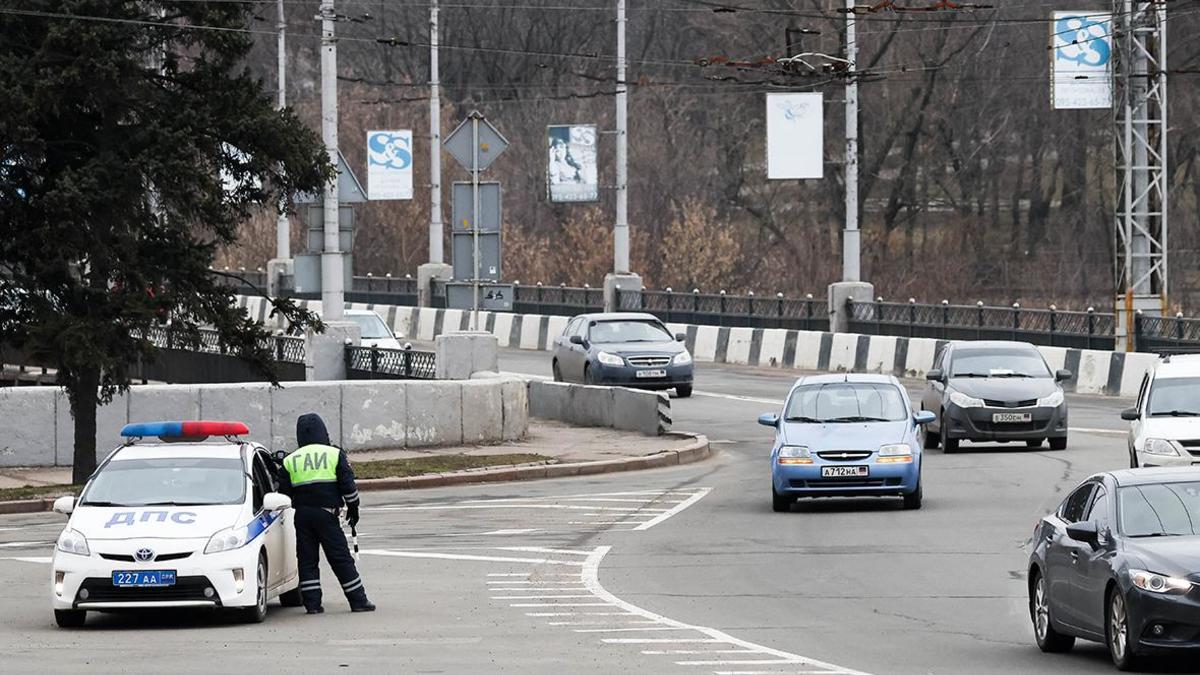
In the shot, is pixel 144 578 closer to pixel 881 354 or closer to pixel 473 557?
pixel 473 557

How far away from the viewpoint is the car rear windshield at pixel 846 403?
80.6 ft

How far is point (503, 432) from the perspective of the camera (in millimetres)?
33031

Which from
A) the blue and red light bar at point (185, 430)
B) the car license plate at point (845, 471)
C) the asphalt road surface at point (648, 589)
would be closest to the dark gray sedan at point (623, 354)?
the asphalt road surface at point (648, 589)

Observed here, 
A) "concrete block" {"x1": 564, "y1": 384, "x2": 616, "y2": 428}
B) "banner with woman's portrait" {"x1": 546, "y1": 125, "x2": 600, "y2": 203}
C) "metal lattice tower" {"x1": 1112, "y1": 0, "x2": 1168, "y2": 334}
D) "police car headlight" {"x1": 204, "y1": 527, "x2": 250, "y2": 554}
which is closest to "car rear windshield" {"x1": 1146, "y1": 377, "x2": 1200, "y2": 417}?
"police car headlight" {"x1": 204, "y1": 527, "x2": 250, "y2": 554}

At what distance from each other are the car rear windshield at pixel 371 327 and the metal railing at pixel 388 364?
26.1ft

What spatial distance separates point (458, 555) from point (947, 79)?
58877 millimetres

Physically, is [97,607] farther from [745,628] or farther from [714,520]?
[714,520]

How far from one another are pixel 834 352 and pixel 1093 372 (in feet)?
24.8

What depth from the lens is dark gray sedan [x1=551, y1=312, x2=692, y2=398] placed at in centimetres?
3997

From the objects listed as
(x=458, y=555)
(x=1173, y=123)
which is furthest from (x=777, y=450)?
(x=1173, y=123)

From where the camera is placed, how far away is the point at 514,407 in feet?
108

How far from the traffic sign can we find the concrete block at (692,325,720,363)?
63.8ft

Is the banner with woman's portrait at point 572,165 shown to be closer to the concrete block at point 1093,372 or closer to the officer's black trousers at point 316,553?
the concrete block at point 1093,372

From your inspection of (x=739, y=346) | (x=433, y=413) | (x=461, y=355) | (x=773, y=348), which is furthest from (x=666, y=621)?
(x=739, y=346)
